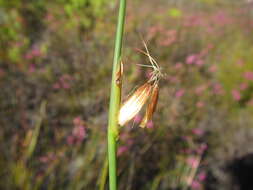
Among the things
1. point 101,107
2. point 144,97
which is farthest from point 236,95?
point 144,97

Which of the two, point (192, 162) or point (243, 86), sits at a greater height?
point (243, 86)

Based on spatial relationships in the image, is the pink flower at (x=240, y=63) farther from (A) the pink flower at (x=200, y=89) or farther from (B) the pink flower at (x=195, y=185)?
(B) the pink flower at (x=195, y=185)

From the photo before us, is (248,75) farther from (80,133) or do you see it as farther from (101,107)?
(80,133)

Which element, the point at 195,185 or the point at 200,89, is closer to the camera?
the point at 195,185

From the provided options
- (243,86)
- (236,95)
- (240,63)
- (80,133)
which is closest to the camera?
(80,133)

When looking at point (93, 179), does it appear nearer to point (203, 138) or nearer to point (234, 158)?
point (203, 138)

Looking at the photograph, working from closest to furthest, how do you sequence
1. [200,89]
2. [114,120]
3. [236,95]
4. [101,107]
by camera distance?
[114,120] < [101,107] < [200,89] < [236,95]

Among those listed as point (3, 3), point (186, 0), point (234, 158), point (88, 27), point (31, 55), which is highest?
point (186, 0)

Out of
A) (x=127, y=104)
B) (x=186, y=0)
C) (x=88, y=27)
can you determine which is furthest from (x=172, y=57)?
(x=186, y=0)
